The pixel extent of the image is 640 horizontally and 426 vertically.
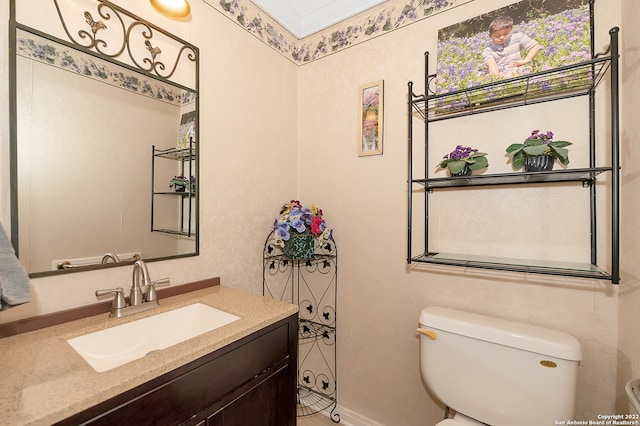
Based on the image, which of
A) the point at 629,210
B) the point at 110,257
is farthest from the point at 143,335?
the point at 629,210

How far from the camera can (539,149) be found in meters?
1.00

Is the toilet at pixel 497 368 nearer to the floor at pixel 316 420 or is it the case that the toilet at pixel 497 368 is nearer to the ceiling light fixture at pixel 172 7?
the floor at pixel 316 420

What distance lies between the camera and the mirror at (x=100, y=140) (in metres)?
0.88

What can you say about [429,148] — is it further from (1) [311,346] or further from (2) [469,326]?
(1) [311,346]

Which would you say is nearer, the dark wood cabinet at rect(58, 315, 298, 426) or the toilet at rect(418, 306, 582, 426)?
the dark wood cabinet at rect(58, 315, 298, 426)

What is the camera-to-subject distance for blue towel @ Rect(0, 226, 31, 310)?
25.6 inches

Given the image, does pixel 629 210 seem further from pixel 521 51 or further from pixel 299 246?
pixel 299 246

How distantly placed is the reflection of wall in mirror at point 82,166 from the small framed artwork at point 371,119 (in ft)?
3.18

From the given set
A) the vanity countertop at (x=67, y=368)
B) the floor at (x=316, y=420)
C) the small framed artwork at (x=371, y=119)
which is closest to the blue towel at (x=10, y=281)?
the vanity countertop at (x=67, y=368)

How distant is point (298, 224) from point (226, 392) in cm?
83

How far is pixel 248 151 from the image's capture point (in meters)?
1.54

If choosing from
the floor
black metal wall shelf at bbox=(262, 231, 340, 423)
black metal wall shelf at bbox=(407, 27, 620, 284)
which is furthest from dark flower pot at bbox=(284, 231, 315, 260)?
the floor

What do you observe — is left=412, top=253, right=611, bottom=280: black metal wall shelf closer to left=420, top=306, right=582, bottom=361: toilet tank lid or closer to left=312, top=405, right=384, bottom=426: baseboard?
left=420, top=306, right=582, bottom=361: toilet tank lid

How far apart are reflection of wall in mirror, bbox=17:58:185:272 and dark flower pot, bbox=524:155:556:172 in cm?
147
